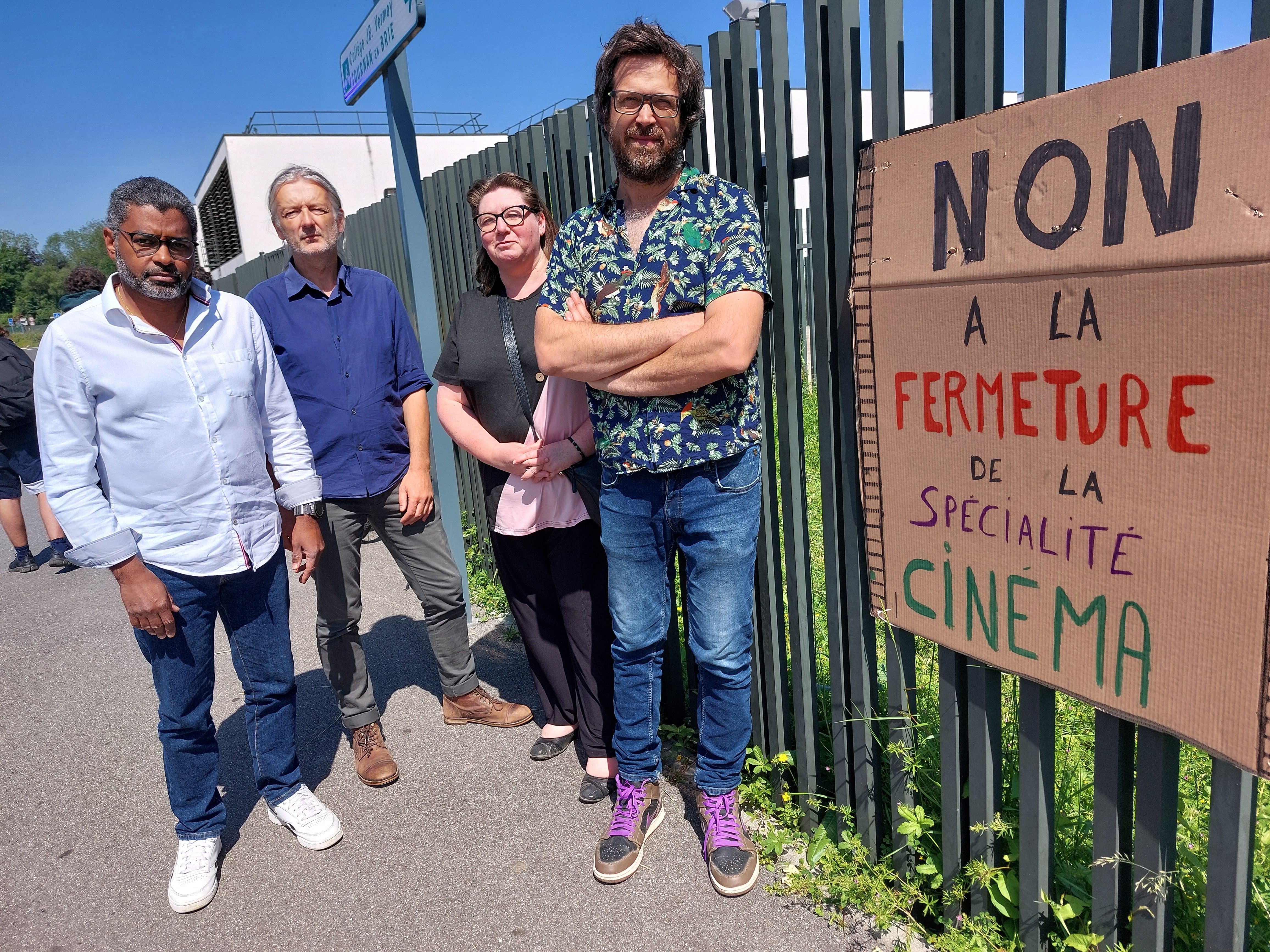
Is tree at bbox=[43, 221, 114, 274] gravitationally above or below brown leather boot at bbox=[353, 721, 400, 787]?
above

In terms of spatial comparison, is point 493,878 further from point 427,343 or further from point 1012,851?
point 427,343

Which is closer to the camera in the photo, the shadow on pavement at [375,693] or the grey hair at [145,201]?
the grey hair at [145,201]

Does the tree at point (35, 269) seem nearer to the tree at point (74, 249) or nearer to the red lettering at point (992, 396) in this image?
the tree at point (74, 249)

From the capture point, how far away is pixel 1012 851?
6.90 ft

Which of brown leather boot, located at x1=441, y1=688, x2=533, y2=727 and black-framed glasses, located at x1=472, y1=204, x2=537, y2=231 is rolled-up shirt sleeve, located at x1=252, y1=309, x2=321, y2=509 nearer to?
black-framed glasses, located at x1=472, y1=204, x2=537, y2=231

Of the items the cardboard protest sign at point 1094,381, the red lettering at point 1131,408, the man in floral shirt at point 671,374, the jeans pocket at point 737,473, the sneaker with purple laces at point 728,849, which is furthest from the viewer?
the sneaker with purple laces at point 728,849

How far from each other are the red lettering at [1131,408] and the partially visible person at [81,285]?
6291 millimetres

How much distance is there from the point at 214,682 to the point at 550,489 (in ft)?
4.29

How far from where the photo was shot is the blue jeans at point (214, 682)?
2531 mm

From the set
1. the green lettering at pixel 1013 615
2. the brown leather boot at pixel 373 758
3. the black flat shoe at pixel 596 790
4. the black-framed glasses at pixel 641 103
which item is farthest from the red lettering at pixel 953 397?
the brown leather boot at pixel 373 758

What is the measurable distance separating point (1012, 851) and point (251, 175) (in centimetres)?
2927

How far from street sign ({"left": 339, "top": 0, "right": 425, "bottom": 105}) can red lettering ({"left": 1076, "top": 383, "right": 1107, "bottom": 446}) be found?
3063mm

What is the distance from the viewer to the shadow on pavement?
3.24 meters

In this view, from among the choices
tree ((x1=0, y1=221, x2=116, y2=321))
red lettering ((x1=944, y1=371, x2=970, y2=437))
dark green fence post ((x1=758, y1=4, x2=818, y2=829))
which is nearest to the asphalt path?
dark green fence post ((x1=758, y1=4, x2=818, y2=829))
